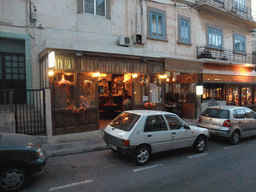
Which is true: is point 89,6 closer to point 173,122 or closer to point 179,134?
point 173,122

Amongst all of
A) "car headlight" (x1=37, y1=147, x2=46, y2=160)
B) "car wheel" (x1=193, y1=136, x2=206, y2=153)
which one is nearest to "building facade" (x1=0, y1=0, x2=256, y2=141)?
"car headlight" (x1=37, y1=147, x2=46, y2=160)

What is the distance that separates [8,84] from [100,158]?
6338mm

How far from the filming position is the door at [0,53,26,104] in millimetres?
9266

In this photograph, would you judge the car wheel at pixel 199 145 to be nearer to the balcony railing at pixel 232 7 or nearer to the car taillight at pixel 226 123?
the car taillight at pixel 226 123

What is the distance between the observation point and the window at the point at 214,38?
52.3ft

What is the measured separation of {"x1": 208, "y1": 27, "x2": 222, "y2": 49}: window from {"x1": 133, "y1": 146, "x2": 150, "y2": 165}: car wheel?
43.3ft

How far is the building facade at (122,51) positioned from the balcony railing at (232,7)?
9cm

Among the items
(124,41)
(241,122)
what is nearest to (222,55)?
(241,122)

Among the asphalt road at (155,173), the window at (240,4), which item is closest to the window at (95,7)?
the asphalt road at (155,173)

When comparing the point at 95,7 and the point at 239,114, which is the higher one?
the point at 95,7

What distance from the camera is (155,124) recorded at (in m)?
6.19

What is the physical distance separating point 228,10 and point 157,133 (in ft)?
50.1

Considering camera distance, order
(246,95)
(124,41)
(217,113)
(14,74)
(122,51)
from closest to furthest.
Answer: (217,113), (14,74), (122,51), (124,41), (246,95)

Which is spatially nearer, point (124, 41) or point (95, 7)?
point (95, 7)
